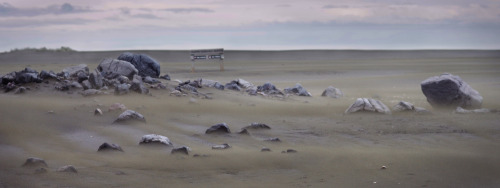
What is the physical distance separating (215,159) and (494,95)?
33.1 feet

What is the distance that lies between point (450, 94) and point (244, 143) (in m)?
5.52

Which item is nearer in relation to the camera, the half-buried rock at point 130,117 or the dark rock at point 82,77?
the half-buried rock at point 130,117

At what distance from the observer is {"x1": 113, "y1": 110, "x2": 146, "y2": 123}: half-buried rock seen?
9.41 meters

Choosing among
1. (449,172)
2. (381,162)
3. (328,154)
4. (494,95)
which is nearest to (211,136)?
(328,154)

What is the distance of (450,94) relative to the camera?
12352 mm

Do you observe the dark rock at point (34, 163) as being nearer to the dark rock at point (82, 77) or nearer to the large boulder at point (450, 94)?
the dark rock at point (82, 77)

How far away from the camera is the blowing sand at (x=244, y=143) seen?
21.8 feet

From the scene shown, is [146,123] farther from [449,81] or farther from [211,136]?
[449,81]

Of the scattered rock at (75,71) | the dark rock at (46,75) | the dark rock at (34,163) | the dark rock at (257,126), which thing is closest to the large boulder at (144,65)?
the scattered rock at (75,71)

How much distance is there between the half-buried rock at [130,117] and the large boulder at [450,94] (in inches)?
240

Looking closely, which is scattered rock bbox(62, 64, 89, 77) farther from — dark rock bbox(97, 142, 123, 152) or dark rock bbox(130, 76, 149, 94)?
dark rock bbox(97, 142, 123, 152)

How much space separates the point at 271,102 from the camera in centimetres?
1249

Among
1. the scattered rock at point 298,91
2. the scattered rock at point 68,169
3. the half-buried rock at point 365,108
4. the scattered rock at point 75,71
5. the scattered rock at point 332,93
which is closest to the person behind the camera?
the scattered rock at point 68,169

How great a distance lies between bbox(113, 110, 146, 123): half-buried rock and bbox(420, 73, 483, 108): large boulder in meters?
6.10
